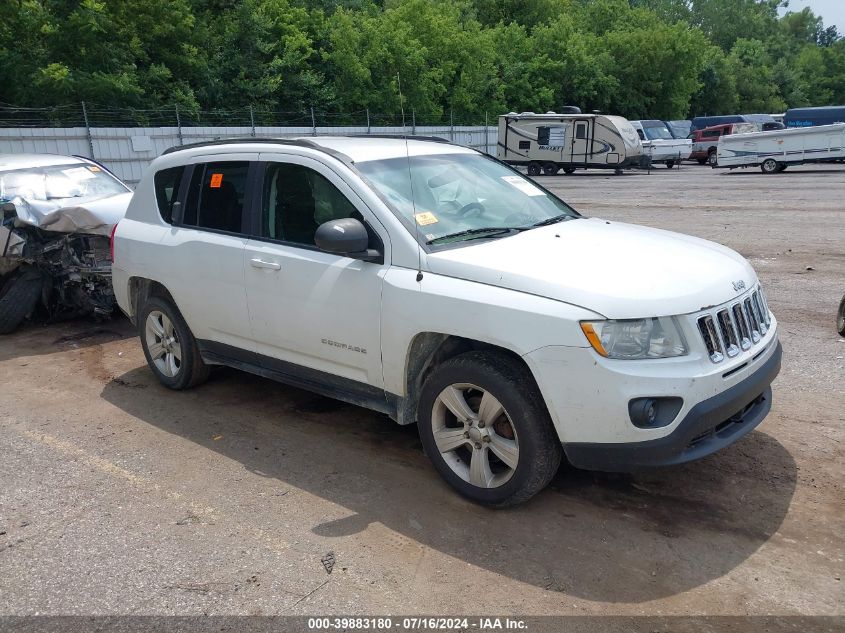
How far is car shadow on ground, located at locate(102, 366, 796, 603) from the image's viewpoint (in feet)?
11.0

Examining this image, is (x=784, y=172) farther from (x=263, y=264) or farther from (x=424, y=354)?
(x=424, y=354)

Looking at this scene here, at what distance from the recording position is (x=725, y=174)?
90.7 ft

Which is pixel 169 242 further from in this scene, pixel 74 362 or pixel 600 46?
pixel 600 46

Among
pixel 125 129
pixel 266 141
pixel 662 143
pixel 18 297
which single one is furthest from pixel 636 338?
pixel 662 143

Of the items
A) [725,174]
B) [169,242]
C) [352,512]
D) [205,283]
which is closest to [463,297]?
[352,512]

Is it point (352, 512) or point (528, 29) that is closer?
point (352, 512)

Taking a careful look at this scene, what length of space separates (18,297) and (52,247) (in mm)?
668

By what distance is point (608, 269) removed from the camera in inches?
144

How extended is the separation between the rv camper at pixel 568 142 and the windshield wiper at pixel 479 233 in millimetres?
26481

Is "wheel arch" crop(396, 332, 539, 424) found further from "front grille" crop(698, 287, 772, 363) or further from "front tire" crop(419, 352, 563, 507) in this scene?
"front grille" crop(698, 287, 772, 363)

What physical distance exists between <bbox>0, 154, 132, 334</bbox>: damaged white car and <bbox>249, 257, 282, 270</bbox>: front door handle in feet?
11.9

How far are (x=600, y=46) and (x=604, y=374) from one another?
51836mm

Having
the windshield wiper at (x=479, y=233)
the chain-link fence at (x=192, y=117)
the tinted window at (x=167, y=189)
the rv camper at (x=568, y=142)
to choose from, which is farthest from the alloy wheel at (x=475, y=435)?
the rv camper at (x=568, y=142)

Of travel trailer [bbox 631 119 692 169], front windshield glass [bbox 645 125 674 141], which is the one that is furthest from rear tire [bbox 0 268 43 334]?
front windshield glass [bbox 645 125 674 141]
